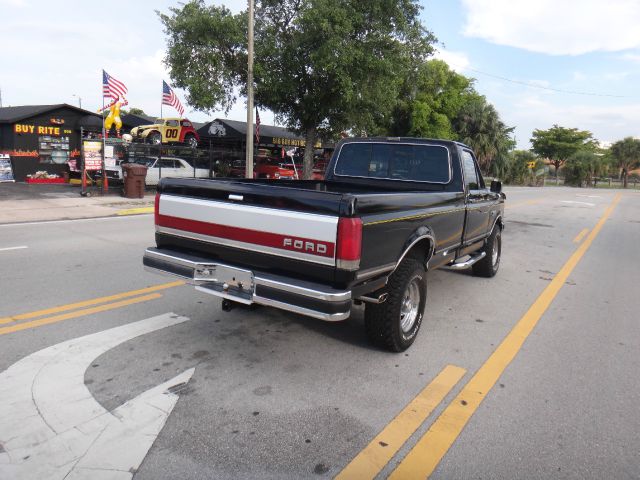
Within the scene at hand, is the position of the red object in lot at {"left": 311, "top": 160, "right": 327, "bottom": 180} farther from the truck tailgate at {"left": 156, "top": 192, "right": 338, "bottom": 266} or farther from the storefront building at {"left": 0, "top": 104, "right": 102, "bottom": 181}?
the truck tailgate at {"left": 156, "top": 192, "right": 338, "bottom": 266}

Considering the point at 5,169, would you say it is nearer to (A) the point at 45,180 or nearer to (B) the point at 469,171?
(A) the point at 45,180

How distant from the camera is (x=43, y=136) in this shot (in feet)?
66.2

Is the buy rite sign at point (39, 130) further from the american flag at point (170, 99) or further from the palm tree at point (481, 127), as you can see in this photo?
the palm tree at point (481, 127)

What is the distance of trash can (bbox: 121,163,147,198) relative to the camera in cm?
1639

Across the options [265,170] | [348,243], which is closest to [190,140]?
[265,170]

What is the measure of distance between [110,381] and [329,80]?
1806 centimetres

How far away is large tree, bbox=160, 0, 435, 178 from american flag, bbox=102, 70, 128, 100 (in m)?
2.65

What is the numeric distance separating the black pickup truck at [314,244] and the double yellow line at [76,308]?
1.12 metres

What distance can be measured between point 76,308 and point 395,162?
387cm

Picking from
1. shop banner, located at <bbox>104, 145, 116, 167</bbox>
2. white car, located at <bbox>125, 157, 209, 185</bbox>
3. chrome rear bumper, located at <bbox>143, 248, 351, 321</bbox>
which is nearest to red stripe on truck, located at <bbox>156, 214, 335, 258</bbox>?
chrome rear bumper, located at <bbox>143, 248, 351, 321</bbox>

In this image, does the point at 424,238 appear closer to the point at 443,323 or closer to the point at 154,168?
the point at 443,323

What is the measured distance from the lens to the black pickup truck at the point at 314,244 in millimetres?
3312

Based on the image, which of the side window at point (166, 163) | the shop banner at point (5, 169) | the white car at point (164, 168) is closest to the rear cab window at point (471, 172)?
the white car at point (164, 168)

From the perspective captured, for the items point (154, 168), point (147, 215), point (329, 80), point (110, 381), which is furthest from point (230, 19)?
point (110, 381)
